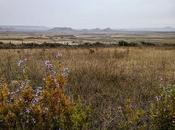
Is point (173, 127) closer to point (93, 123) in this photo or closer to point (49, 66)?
point (93, 123)

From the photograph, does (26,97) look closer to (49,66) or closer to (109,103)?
(49,66)

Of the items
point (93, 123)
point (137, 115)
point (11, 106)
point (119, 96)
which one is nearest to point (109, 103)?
point (119, 96)

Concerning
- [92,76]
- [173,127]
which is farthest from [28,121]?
[92,76]

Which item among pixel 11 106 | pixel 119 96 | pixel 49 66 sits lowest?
pixel 119 96

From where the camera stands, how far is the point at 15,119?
16.1 ft

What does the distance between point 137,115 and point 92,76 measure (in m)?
5.90

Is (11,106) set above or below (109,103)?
above

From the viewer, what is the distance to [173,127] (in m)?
5.02

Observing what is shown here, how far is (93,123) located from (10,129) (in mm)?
1414

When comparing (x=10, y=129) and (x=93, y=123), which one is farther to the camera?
(x=93, y=123)

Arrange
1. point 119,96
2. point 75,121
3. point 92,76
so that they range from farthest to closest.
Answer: point 92,76
point 119,96
point 75,121

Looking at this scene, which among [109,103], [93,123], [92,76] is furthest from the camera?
[92,76]

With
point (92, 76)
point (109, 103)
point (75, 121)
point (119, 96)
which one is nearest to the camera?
point (75, 121)

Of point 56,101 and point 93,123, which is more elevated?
point 56,101
